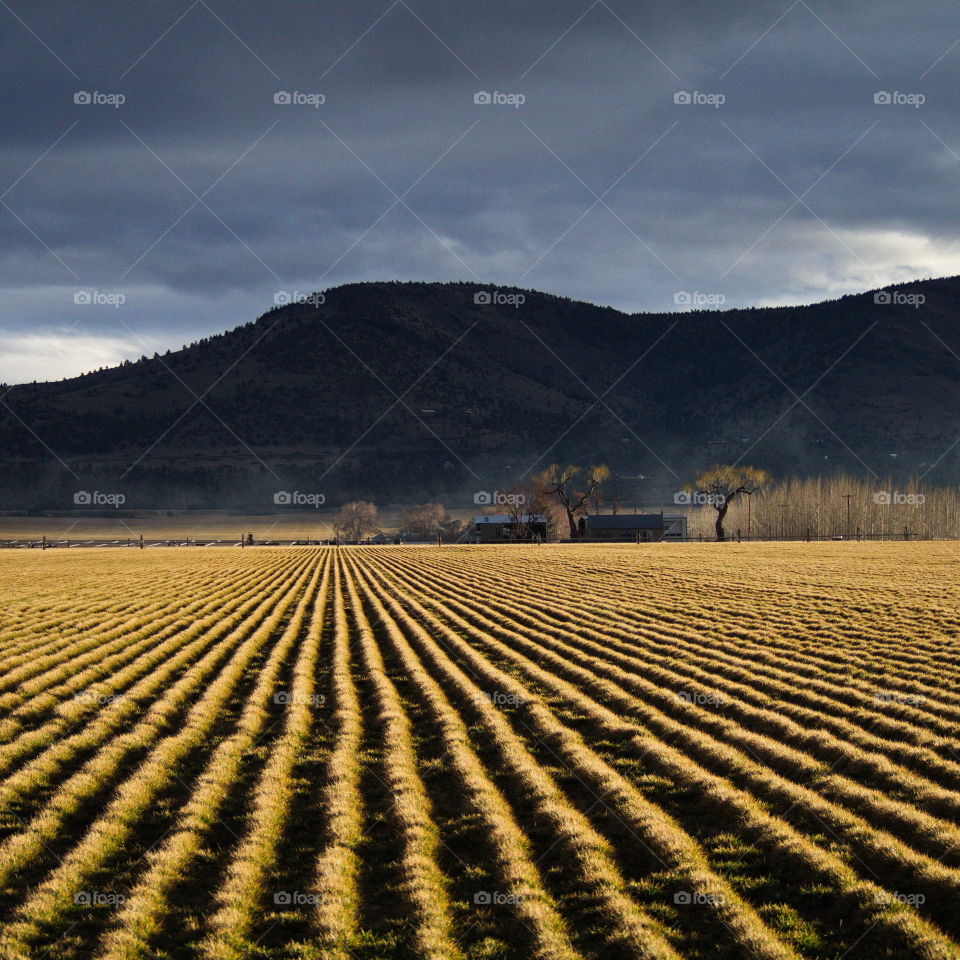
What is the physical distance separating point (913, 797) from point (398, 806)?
231 inches

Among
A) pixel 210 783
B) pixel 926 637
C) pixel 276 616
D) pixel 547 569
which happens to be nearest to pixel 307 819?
pixel 210 783

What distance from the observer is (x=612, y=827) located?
9.45m

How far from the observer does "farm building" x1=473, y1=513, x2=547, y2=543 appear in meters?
122

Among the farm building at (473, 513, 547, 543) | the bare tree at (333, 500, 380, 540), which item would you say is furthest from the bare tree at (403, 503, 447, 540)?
the farm building at (473, 513, 547, 543)

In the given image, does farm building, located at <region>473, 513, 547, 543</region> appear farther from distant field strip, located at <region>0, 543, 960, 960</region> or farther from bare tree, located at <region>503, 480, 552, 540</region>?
distant field strip, located at <region>0, 543, 960, 960</region>

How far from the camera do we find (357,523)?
15838cm

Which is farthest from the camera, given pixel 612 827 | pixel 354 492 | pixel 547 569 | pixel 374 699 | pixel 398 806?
pixel 354 492

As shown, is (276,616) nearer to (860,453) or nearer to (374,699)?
(374,699)

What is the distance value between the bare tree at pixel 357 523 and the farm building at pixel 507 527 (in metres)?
31.9

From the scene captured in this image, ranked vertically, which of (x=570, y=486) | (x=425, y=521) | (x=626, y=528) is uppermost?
(x=570, y=486)

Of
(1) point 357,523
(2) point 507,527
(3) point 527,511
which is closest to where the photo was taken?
(2) point 507,527

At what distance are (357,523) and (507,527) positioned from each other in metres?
39.5

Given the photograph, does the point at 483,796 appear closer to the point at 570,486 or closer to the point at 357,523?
the point at 357,523

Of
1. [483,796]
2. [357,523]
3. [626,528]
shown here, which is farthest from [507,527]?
[483,796]
